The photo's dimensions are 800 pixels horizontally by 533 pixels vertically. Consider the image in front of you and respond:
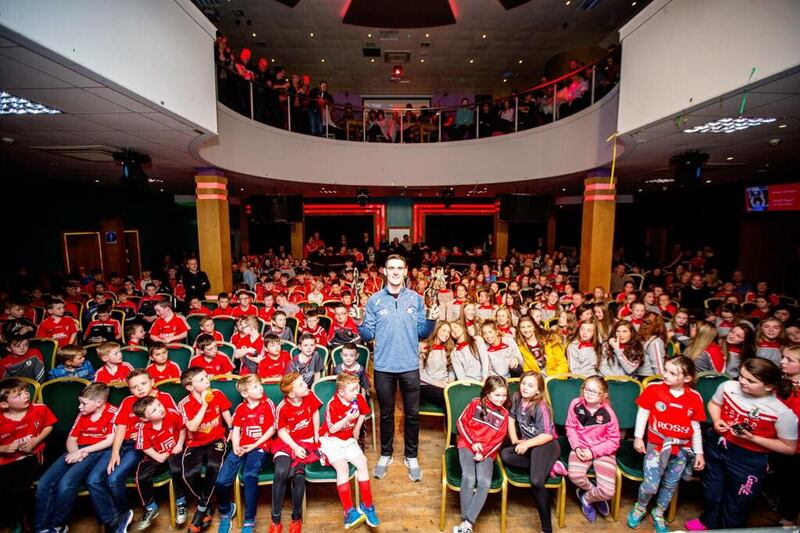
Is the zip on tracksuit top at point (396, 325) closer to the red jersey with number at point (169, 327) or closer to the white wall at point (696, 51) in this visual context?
the red jersey with number at point (169, 327)

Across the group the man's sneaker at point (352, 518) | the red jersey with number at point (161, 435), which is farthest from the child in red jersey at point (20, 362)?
the man's sneaker at point (352, 518)

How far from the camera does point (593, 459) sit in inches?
104

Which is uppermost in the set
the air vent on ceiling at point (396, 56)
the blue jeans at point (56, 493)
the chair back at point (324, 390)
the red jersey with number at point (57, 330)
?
the air vent on ceiling at point (396, 56)

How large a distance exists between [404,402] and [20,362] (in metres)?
3.73

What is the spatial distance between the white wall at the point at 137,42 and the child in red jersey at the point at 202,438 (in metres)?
2.48

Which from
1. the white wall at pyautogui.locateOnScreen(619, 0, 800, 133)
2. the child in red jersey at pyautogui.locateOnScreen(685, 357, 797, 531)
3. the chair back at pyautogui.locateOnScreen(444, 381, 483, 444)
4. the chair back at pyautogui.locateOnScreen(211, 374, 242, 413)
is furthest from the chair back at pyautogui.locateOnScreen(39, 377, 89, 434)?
the white wall at pyautogui.locateOnScreen(619, 0, 800, 133)

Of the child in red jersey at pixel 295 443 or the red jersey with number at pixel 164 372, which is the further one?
the red jersey with number at pixel 164 372

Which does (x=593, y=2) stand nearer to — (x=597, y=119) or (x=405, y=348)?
(x=597, y=119)

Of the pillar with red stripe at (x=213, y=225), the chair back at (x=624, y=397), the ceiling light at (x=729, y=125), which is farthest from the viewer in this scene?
the pillar with red stripe at (x=213, y=225)

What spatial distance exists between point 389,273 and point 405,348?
25.7 inches

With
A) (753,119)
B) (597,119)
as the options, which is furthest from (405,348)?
(597,119)

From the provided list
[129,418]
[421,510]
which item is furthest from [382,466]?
[129,418]

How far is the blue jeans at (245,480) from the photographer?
2.56 metres

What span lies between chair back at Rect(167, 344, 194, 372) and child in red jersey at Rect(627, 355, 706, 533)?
4.33 metres
